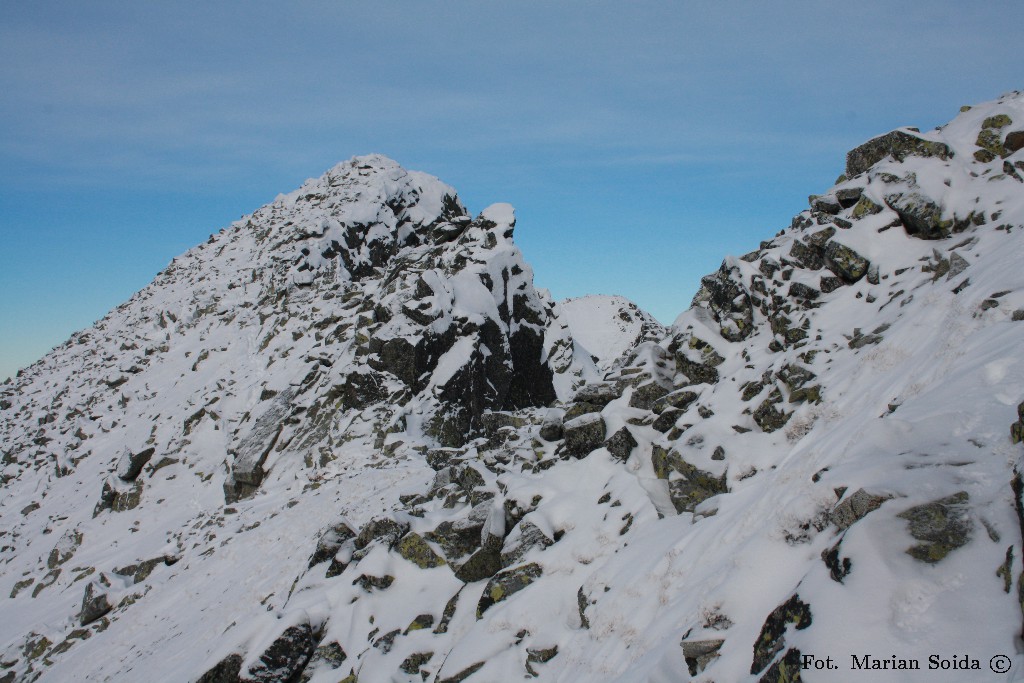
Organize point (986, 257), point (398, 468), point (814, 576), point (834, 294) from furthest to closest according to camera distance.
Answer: point (398, 468)
point (834, 294)
point (986, 257)
point (814, 576)

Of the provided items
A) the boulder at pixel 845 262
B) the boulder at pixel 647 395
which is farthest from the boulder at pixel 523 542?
the boulder at pixel 845 262

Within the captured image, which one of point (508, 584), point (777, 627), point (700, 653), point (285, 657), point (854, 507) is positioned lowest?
point (700, 653)

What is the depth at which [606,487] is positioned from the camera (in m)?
12.5

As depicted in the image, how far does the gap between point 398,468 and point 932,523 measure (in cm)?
1913

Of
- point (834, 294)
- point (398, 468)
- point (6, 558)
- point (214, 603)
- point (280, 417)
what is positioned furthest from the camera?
point (6, 558)

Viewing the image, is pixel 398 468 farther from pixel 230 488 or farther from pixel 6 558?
pixel 6 558

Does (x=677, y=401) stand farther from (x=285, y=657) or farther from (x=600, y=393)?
(x=285, y=657)

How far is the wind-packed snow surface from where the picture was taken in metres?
5.15

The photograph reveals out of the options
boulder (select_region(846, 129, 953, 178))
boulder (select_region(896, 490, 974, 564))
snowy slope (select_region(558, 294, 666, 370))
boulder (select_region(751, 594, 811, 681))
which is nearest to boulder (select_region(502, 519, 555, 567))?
boulder (select_region(751, 594, 811, 681))

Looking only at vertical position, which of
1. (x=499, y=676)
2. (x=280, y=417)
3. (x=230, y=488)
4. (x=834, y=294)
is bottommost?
(x=499, y=676)

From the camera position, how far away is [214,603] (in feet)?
55.3

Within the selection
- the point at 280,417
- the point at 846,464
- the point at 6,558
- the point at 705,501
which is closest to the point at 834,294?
the point at 705,501

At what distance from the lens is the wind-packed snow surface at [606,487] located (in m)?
5.15

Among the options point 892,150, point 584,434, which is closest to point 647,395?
point 584,434
